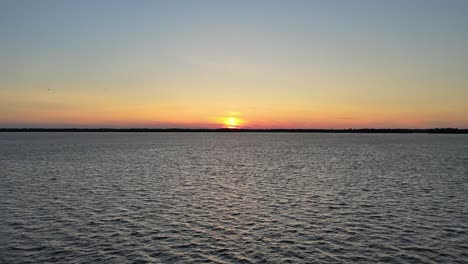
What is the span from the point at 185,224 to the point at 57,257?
31.3 ft

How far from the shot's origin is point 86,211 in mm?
31047

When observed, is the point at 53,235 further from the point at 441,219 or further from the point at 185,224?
the point at 441,219

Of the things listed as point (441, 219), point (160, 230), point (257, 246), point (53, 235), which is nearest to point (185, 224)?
point (160, 230)

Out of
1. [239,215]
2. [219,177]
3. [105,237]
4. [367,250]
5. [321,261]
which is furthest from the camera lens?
[219,177]

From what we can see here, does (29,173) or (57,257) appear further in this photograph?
(29,173)

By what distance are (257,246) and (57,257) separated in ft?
37.9

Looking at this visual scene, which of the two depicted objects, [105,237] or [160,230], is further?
[160,230]

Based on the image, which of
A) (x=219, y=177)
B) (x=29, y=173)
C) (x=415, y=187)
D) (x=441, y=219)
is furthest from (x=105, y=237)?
(x=29, y=173)

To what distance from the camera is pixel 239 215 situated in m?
30.3

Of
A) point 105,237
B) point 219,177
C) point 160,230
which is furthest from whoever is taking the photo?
point 219,177

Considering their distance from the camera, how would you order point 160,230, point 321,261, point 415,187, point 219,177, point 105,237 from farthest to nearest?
point 219,177 < point 415,187 < point 160,230 < point 105,237 < point 321,261

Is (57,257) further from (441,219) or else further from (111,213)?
(441,219)

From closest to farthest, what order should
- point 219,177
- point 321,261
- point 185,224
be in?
point 321,261 → point 185,224 → point 219,177

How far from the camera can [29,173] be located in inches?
2263
